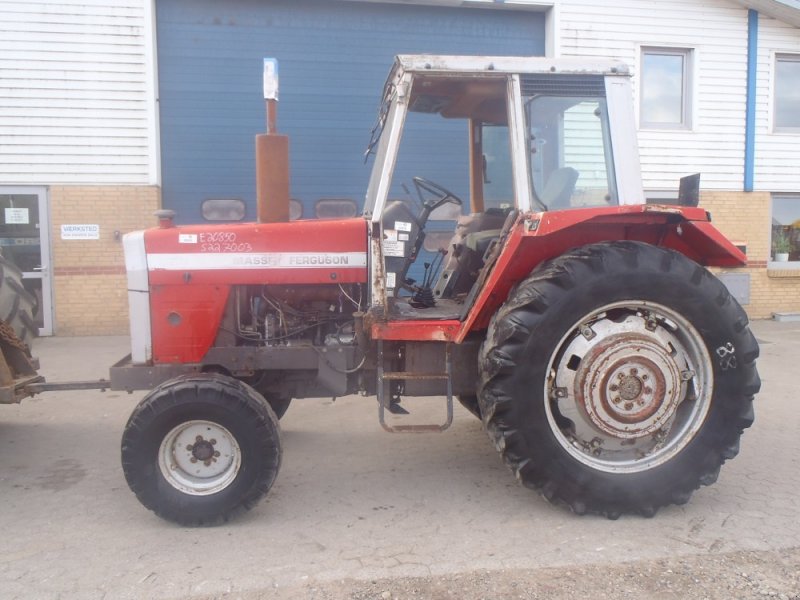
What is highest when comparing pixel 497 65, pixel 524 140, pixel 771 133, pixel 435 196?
pixel 771 133

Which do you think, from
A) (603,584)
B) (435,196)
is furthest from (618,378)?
(435,196)

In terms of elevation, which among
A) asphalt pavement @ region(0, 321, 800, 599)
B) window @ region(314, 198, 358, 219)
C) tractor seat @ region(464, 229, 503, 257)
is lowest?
asphalt pavement @ region(0, 321, 800, 599)

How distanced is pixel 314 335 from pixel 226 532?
119 centimetres

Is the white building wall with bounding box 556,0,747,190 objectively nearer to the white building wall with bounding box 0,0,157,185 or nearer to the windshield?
the white building wall with bounding box 0,0,157,185

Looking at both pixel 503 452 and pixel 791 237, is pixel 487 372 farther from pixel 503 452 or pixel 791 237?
pixel 791 237

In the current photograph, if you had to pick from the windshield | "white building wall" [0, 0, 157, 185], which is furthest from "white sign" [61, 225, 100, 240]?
the windshield

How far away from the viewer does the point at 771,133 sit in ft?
33.8

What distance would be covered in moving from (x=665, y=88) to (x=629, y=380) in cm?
826

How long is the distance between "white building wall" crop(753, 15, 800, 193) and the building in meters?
0.03

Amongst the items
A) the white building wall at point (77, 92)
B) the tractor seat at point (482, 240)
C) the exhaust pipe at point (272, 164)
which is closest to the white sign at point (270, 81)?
the exhaust pipe at point (272, 164)

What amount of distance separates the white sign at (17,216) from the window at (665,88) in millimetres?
9185

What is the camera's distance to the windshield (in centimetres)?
354

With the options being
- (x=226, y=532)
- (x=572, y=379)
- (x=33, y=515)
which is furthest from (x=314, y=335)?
(x=33, y=515)

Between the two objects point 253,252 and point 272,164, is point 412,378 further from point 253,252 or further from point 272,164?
point 272,164
